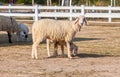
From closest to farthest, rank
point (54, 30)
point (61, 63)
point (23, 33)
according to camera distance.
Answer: point (61, 63)
point (54, 30)
point (23, 33)

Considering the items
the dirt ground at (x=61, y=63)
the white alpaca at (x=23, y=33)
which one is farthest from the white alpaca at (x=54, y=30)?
the white alpaca at (x=23, y=33)

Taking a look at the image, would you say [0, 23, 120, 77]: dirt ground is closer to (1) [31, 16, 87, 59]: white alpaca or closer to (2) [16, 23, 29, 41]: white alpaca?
(1) [31, 16, 87, 59]: white alpaca

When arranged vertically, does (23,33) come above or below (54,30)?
below

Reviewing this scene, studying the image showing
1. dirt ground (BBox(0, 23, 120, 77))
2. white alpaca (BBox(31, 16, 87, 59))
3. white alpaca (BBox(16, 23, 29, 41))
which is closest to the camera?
dirt ground (BBox(0, 23, 120, 77))

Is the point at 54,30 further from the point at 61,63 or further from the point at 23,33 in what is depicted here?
the point at 23,33

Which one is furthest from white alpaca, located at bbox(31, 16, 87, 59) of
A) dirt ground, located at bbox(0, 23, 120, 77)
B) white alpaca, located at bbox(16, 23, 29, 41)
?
white alpaca, located at bbox(16, 23, 29, 41)

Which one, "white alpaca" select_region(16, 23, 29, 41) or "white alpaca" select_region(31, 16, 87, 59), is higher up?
"white alpaca" select_region(31, 16, 87, 59)

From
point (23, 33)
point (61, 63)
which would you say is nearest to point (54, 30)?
point (61, 63)

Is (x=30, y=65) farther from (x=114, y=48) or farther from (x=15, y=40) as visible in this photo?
(x=15, y=40)

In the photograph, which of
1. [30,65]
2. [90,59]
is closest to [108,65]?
[90,59]

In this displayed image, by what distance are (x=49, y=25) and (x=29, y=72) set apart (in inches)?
99.0

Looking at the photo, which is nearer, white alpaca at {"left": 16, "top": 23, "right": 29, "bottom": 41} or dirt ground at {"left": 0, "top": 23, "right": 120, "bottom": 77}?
dirt ground at {"left": 0, "top": 23, "right": 120, "bottom": 77}

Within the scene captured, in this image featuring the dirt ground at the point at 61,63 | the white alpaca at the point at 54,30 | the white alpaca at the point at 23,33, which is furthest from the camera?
→ the white alpaca at the point at 23,33

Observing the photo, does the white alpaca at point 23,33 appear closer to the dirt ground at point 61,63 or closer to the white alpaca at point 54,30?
the dirt ground at point 61,63
